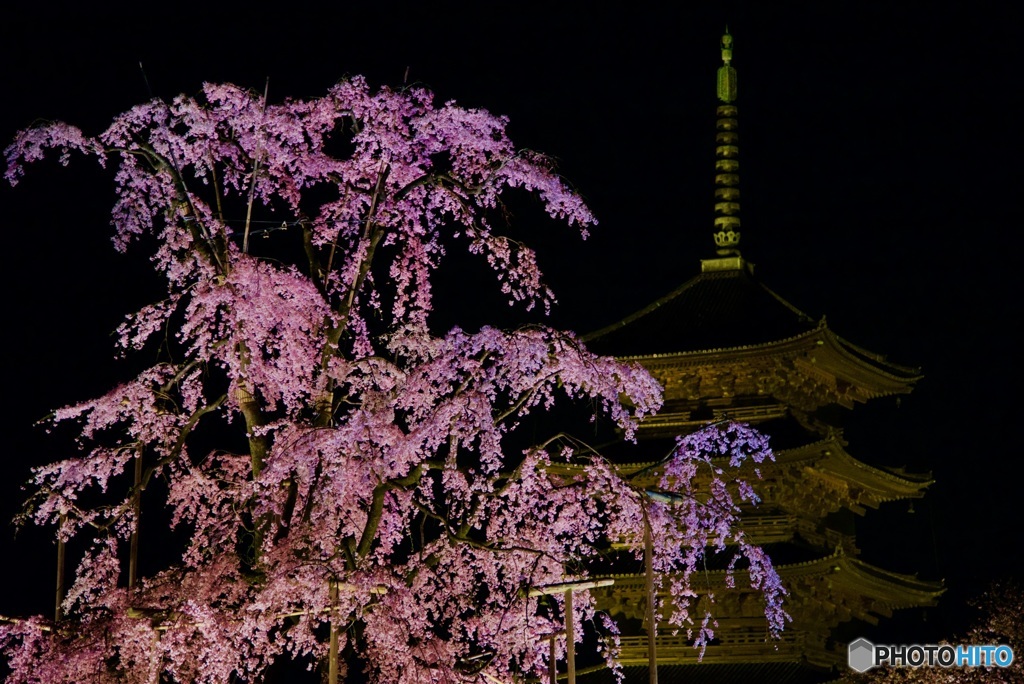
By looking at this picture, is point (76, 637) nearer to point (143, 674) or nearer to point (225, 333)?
point (143, 674)

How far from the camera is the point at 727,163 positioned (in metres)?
37.1

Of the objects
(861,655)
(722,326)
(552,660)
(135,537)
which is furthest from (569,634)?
(722,326)

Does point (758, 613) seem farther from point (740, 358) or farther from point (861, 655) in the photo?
point (740, 358)

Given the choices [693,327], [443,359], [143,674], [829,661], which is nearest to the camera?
[443,359]

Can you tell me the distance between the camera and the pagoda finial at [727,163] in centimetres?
3625

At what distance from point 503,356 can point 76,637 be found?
20.3 feet

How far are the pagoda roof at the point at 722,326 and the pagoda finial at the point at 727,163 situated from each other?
2.37 ft

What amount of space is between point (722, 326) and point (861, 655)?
274 inches

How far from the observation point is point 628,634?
107 ft

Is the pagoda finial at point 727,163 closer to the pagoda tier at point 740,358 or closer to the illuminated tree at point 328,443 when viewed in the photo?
the pagoda tier at point 740,358

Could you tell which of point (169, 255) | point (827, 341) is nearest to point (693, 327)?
point (827, 341)

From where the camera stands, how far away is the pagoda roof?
32.8 meters

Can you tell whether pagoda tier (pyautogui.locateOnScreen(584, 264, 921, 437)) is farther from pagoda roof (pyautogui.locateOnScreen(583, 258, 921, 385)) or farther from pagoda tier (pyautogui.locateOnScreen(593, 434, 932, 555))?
pagoda tier (pyautogui.locateOnScreen(593, 434, 932, 555))

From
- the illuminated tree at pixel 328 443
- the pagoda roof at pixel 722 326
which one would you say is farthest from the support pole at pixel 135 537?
the pagoda roof at pixel 722 326
